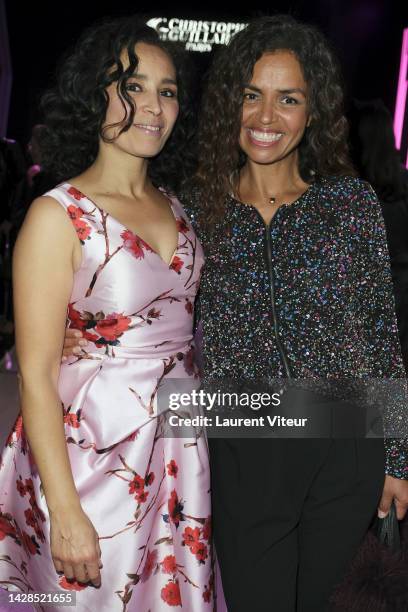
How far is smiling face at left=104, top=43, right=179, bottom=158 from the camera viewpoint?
1.80 m

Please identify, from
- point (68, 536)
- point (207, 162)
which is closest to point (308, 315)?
point (207, 162)

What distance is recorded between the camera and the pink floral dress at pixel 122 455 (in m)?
1.67

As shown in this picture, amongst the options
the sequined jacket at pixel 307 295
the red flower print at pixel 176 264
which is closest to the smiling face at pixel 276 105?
the sequined jacket at pixel 307 295

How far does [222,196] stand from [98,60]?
0.44 meters

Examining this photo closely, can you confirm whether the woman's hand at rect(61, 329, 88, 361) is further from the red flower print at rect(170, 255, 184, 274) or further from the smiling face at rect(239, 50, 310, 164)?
the smiling face at rect(239, 50, 310, 164)

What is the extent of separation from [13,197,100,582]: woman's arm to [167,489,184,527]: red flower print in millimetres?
213

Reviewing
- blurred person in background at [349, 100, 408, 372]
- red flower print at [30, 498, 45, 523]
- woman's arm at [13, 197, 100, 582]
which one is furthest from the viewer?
blurred person in background at [349, 100, 408, 372]

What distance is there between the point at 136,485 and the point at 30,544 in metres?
0.28

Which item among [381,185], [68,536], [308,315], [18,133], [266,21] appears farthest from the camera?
[18,133]

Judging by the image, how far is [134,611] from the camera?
1.70 meters

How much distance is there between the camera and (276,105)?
1.93 m

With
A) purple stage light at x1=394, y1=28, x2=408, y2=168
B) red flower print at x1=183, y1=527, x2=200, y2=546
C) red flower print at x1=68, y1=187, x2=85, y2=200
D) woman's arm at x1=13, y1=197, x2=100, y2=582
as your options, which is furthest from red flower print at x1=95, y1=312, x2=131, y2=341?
purple stage light at x1=394, y1=28, x2=408, y2=168

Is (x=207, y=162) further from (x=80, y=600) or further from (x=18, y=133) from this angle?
(x=18, y=133)

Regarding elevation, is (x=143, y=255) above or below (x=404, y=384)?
above
